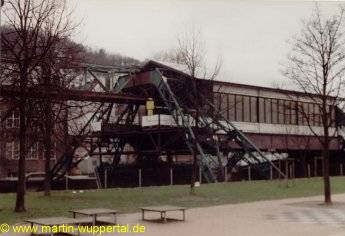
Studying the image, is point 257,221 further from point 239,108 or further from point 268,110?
point 268,110

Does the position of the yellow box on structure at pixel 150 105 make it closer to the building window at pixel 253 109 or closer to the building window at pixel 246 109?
the building window at pixel 246 109

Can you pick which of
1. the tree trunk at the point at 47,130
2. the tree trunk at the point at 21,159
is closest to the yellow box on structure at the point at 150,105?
the tree trunk at the point at 47,130

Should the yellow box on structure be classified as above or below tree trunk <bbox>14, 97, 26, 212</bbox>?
above

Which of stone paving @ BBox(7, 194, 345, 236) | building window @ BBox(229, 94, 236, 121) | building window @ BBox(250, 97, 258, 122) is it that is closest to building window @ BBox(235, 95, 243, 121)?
building window @ BBox(229, 94, 236, 121)

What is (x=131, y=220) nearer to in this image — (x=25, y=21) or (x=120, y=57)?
(x=25, y=21)

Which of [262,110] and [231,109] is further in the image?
[262,110]

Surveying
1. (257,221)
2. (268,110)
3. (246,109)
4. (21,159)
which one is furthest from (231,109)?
(257,221)

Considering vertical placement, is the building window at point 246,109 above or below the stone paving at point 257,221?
above

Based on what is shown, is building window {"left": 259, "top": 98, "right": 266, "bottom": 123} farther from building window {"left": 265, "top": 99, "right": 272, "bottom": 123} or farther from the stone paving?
the stone paving

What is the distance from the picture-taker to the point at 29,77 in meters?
20.4

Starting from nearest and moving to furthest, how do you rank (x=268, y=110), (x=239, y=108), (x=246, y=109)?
(x=239, y=108), (x=246, y=109), (x=268, y=110)

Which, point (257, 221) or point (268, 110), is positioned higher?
point (268, 110)

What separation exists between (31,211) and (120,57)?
4700 centimetres

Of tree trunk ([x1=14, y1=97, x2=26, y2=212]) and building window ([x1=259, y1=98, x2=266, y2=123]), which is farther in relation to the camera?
building window ([x1=259, y1=98, x2=266, y2=123])
